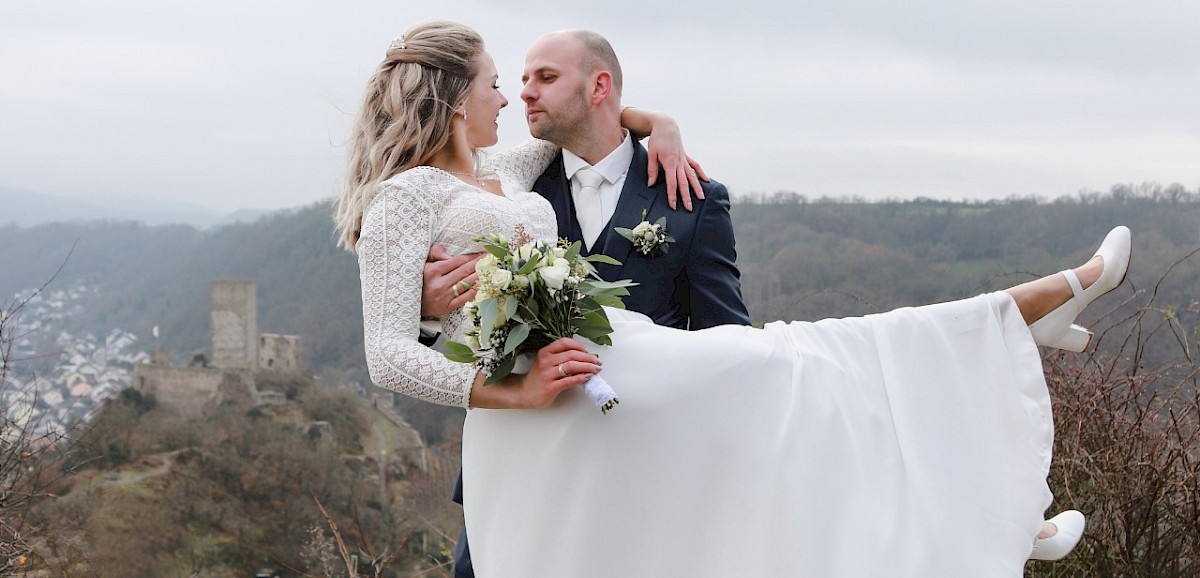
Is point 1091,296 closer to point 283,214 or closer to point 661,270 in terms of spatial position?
point 661,270

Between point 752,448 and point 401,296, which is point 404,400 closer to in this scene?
point 401,296

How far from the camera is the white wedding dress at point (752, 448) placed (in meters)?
2.29

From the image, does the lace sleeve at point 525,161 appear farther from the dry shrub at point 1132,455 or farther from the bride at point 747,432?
the dry shrub at point 1132,455

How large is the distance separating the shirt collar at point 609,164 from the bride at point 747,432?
0.61m

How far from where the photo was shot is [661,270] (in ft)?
9.84

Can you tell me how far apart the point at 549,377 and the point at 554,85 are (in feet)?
3.62

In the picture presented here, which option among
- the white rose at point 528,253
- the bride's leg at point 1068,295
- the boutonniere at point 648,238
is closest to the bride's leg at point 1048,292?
the bride's leg at point 1068,295

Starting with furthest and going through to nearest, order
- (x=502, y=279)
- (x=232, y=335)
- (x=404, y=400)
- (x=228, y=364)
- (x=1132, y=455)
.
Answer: (x=228, y=364)
(x=232, y=335)
(x=404, y=400)
(x=1132, y=455)
(x=502, y=279)

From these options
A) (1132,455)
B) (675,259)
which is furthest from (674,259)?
(1132,455)

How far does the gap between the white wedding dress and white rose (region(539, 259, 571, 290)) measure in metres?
0.27

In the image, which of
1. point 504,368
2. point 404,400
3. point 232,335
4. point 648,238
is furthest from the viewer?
point 232,335

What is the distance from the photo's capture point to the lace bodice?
2332mm

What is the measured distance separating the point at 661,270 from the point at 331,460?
2695 centimetres

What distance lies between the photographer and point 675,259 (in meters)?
3.02
